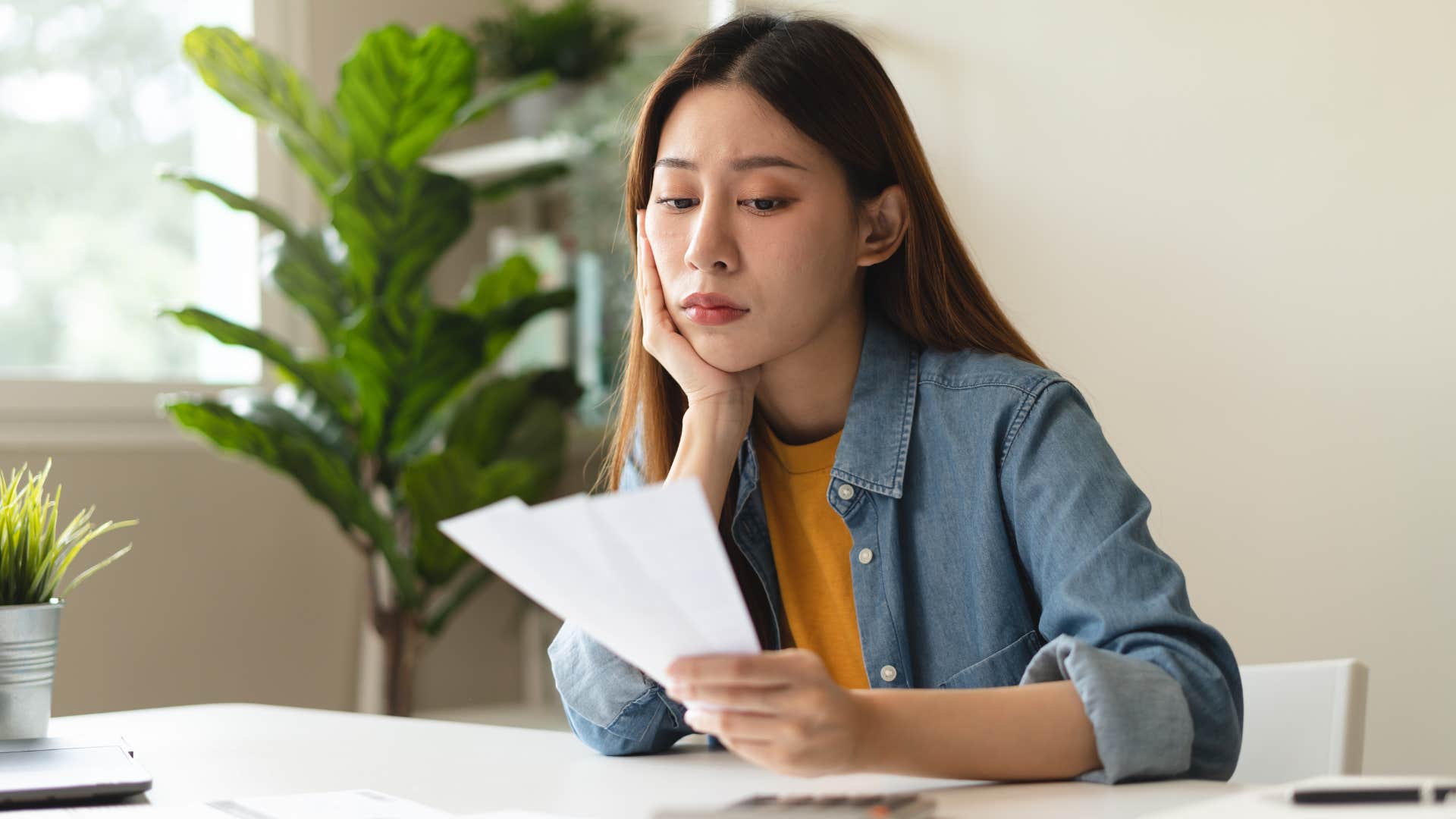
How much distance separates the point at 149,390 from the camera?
100.0 inches

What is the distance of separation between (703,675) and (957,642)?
0.51 meters

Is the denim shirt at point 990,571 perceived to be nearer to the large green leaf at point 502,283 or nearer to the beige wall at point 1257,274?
the beige wall at point 1257,274

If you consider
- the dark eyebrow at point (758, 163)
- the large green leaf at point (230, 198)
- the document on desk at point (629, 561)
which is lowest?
the document on desk at point (629, 561)

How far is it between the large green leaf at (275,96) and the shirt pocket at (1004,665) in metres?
1.51

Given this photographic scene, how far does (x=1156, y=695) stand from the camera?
2.75 ft

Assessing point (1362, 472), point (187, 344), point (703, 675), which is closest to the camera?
point (703, 675)

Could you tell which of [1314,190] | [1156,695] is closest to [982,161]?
[1314,190]

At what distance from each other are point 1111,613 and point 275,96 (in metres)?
1.74

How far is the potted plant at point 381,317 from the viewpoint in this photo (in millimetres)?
2119

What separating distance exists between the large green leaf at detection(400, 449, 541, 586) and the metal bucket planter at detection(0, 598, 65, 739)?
1128mm

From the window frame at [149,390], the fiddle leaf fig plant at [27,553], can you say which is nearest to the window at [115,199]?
the window frame at [149,390]

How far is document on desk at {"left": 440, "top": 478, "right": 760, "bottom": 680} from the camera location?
586 mm

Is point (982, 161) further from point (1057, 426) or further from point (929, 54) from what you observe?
point (1057, 426)

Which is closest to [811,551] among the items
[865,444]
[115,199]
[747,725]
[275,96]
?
[865,444]
